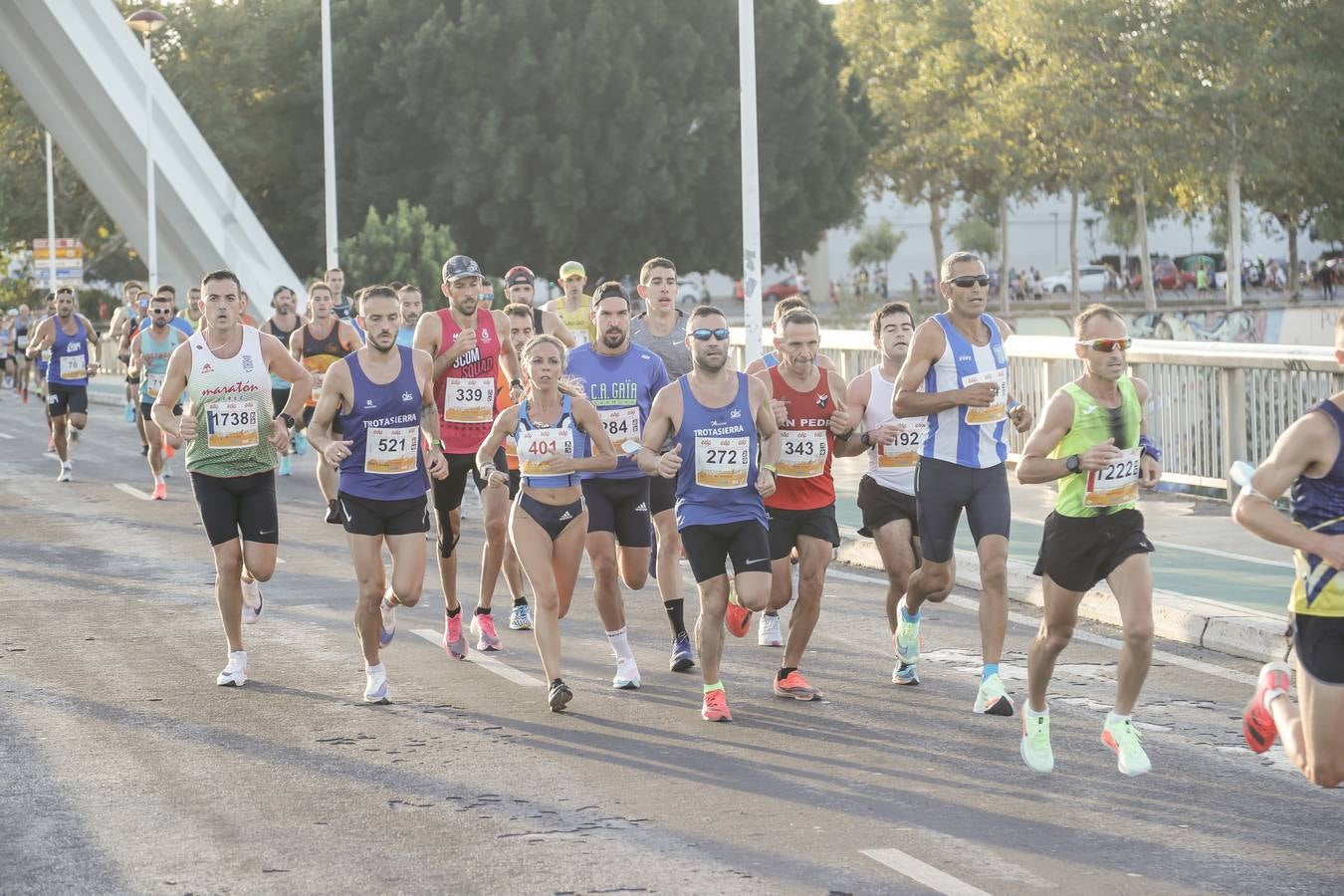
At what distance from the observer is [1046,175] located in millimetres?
62344

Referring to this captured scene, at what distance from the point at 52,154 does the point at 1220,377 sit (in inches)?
2228

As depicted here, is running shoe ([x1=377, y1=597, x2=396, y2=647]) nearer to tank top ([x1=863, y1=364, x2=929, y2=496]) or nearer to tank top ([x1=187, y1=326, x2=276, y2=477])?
tank top ([x1=187, y1=326, x2=276, y2=477])

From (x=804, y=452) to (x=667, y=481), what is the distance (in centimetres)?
164

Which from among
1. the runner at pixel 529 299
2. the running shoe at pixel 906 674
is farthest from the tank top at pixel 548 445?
the runner at pixel 529 299

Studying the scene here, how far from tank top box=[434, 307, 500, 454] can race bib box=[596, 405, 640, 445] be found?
137cm

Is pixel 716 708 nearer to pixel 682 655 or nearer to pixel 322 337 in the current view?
pixel 682 655

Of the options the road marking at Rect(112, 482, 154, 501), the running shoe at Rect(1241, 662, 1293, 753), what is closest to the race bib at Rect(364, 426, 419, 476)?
the running shoe at Rect(1241, 662, 1293, 753)

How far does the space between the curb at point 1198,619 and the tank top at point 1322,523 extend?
378 centimetres

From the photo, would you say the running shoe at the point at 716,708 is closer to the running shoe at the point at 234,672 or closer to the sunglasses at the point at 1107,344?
the sunglasses at the point at 1107,344

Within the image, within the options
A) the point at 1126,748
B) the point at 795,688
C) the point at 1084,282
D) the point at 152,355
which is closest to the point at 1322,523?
the point at 1126,748

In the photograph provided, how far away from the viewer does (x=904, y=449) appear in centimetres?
1002

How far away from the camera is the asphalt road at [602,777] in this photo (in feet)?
21.0

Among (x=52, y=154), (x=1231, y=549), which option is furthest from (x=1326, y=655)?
(x=52, y=154)

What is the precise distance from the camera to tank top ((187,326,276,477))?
9.88 m
